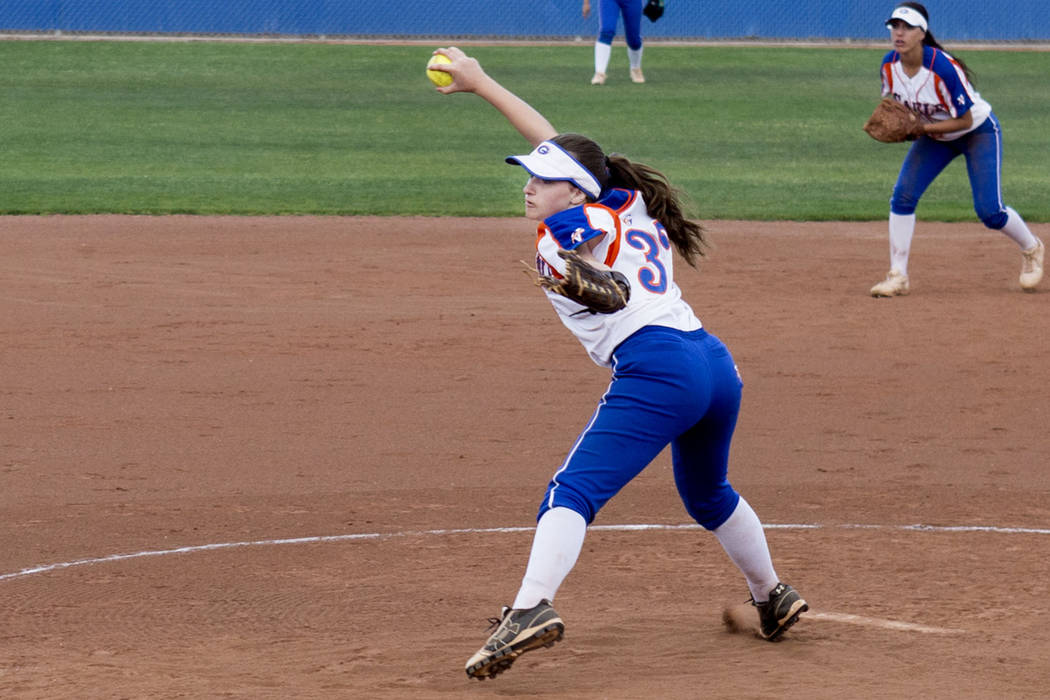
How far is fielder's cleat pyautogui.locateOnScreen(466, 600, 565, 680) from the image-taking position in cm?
418

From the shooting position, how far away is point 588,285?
4.22m

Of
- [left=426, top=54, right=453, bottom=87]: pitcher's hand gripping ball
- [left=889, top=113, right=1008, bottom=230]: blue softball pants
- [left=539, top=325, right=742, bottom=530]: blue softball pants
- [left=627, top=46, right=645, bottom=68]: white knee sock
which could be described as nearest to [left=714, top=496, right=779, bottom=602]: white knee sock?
[left=539, top=325, right=742, bottom=530]: blue softball pants

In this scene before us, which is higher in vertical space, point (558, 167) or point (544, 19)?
point (558, 167)

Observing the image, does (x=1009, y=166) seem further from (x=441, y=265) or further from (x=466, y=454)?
(x=466, y=454)

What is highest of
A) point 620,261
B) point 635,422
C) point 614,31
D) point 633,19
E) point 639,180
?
point 639,180

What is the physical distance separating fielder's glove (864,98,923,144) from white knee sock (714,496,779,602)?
20.0 ft

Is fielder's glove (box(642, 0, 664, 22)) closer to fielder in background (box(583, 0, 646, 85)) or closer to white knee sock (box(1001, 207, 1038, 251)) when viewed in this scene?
fielder in background (box(583, 0, 646, 85))

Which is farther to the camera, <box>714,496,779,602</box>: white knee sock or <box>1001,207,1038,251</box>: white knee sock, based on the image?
<box>1001,207,1038,251</box>: white knee sock

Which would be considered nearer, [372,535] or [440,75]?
Result: [440,75]

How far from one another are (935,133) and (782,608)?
6.37 meters

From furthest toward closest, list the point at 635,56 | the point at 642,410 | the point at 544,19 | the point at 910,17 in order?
1. the point at 544,19
2. the point at 635,56
3. the point at 910,17
4. the point at 642,410

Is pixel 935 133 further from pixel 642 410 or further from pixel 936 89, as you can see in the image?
pixel 642 410

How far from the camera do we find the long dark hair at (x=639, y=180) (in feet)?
15.3

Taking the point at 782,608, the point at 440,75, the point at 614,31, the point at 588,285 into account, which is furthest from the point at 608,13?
the point at 588,285
